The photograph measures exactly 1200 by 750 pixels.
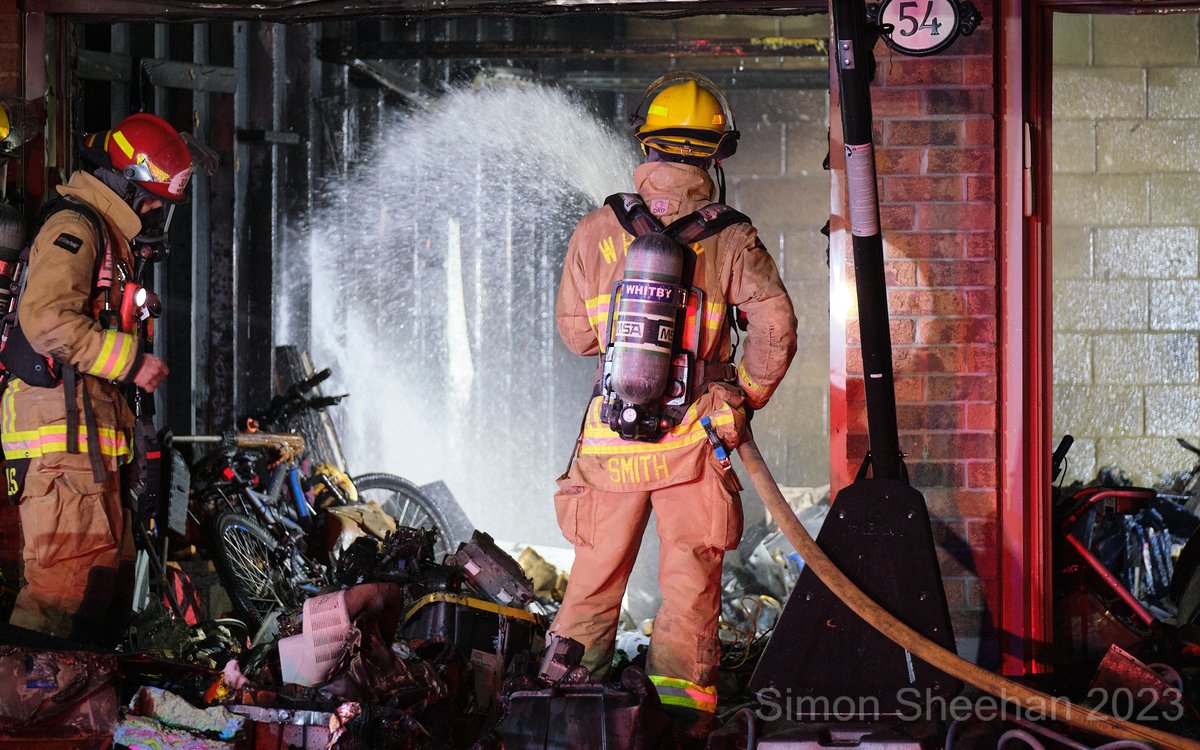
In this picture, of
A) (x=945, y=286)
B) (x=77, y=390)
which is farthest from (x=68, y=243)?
(x=945, y=286)

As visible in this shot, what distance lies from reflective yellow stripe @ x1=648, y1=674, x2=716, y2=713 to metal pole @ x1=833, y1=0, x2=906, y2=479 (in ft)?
3.21

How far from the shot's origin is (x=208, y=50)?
819cm

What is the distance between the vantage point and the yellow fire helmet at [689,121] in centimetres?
427

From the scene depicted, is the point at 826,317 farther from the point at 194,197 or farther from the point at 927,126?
the point at 194,197

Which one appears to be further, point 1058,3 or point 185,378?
point 185,378

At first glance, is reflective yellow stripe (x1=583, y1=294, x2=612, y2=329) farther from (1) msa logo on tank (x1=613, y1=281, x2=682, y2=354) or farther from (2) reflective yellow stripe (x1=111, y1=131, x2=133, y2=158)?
(2) reflective yellow stripe (x1=111, y1=131, x2=133, y2=158)

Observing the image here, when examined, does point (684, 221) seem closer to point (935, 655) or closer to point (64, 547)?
point (935, 655)

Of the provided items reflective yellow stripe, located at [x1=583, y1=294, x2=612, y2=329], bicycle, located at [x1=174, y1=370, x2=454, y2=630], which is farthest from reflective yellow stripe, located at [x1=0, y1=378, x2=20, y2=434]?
reflective yellow stripe, located at [x1=583, y1=294, x2=612, y2=329]

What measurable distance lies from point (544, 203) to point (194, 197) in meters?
2.57

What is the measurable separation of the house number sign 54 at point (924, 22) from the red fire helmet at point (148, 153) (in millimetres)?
2955

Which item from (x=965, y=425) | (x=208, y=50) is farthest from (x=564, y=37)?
(x=965, y=425)

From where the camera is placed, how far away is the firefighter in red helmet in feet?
15.0


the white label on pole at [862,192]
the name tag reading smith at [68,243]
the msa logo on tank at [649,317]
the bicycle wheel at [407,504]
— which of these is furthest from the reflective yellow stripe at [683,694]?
the bicycle wheel at [407,504]

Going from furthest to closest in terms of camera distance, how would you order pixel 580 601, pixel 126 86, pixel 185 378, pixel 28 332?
pixel 185 378 < pixel 126 86 < pixel 28 332 < pixel 580 601
